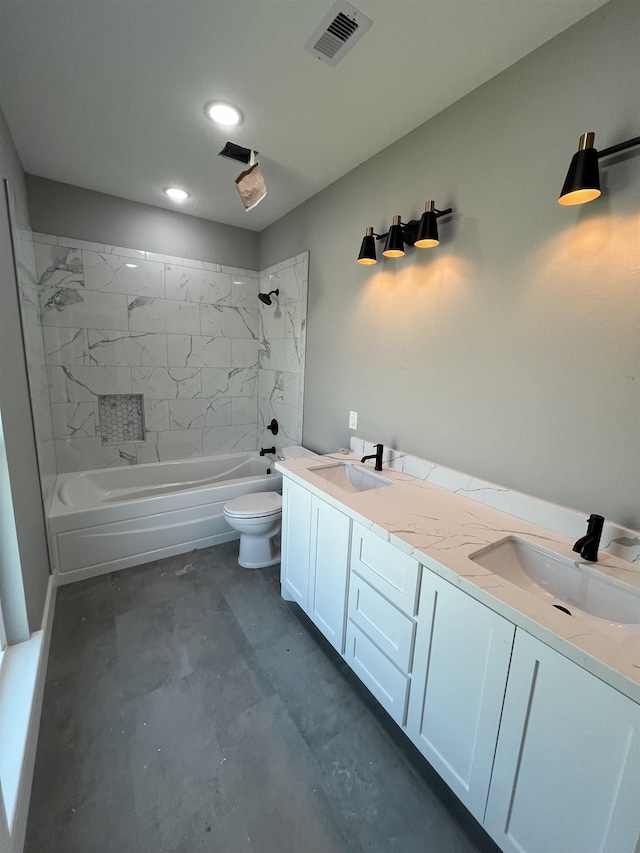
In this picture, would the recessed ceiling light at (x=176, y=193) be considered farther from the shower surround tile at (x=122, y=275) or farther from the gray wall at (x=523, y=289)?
the gray wall at (x=523, y=289)

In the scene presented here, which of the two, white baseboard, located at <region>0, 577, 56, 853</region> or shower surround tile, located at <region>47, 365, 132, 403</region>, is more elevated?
shower surround tile, located at <region>47, 365, 132, 403</region>

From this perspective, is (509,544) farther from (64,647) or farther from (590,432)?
(64,647)

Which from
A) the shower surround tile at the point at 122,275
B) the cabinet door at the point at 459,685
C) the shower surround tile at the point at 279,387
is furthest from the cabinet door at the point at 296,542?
the shower surround tile at the point at 122,275

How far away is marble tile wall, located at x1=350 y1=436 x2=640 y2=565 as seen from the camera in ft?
3.65

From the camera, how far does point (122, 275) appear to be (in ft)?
9.11

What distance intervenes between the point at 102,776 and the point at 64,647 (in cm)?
75

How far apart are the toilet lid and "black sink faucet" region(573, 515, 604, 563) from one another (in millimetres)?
1711

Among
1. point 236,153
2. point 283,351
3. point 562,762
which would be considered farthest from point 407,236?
point 562,762

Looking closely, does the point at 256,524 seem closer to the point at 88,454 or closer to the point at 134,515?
the point at 134,515

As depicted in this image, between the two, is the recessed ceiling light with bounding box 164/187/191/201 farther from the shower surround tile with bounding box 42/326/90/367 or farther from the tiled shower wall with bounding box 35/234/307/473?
the shower surround tile with bounding box 42/326/90/367

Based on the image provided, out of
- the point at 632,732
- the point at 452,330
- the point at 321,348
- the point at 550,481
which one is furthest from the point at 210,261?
the point at 632,732

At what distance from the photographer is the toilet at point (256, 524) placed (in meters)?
2.30

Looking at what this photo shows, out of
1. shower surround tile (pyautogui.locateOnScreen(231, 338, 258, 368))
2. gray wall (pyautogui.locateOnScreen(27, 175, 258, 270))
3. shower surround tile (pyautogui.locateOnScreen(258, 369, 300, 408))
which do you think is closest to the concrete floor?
shower surround tile (pyautogui.locateOnScreen(258, 369, 300, 408))

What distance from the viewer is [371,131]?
176 cm
